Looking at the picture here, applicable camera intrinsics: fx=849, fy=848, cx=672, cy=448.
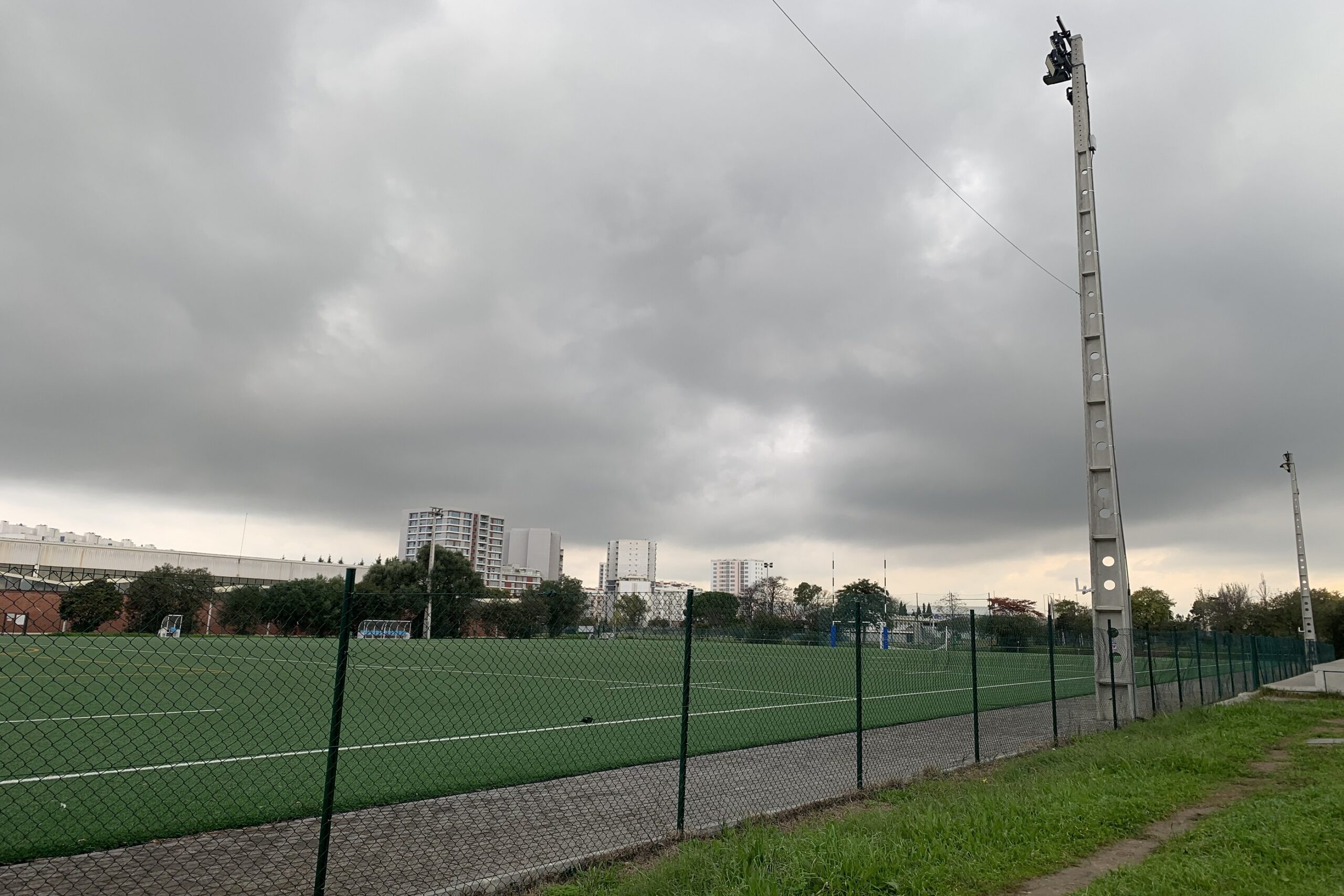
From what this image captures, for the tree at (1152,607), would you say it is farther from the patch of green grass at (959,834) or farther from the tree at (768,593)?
the patch of green grass at (959,834)

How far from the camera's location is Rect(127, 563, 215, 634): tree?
5910mm

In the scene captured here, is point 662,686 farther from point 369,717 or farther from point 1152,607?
point 1152,607

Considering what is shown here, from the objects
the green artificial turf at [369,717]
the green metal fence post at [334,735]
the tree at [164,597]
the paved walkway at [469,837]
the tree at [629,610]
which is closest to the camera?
the green metal fence post at [334,735]

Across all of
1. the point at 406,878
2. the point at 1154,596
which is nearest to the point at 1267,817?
the point at 406,878

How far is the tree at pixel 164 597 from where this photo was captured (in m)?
5.91

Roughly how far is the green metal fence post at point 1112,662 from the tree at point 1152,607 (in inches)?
3309

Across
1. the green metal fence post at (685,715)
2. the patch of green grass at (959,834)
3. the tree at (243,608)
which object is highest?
the tree at (243,608)

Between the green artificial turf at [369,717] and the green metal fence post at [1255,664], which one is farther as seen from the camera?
the green metal fence post at [1255,664]

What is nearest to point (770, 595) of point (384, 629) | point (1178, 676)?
point (1178, 676)

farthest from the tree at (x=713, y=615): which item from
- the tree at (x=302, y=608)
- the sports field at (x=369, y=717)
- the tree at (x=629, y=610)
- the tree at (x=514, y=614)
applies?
the tree at (x=302, y=608)

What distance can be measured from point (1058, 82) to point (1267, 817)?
1598 centimetres

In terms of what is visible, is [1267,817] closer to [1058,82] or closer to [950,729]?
[950,729]

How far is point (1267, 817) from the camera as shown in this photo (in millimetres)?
7113

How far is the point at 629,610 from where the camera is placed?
9.10m
